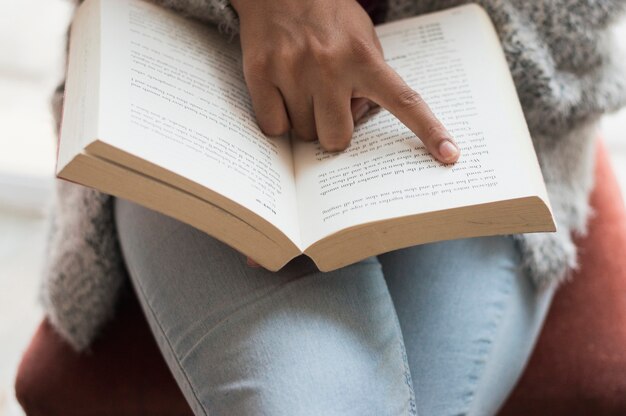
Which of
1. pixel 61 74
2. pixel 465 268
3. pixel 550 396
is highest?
pixel 61 74

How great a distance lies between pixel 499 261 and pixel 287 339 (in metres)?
0.24

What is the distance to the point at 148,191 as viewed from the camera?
494 mm

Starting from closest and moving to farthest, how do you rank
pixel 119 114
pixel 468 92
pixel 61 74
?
pixel 119 114 → pixel 468 92 → pixel 61 74

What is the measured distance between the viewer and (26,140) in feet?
4.27

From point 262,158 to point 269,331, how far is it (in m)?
0.14

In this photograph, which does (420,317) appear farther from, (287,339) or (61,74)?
(61,74)

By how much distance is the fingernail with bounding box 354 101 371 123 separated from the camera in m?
0.59

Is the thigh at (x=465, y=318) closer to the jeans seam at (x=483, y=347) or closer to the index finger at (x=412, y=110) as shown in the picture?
the jeans seam at (x=483, y=347)

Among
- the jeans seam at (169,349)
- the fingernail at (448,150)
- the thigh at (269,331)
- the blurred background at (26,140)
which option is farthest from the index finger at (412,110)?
the blurred background at (26,140)

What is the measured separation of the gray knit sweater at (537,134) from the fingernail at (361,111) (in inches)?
5.3

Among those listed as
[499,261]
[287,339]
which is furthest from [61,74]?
[499,261]

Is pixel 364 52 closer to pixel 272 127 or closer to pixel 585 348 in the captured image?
pixel 272 127

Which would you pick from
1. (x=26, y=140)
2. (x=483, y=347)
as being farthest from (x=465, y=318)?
(x=26, y=140)

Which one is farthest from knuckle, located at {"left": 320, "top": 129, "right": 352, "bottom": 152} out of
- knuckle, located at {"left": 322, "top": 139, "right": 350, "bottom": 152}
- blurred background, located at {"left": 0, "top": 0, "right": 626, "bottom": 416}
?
blurred background, located at {"left": 0, "top": 0, "right": 626, "bottom": 416}
